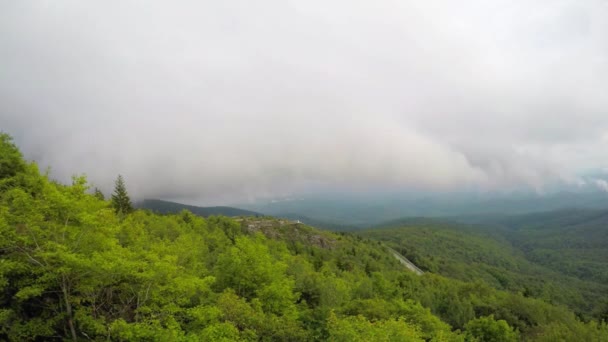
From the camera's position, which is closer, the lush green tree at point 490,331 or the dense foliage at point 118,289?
the dense foliage at point 118,289

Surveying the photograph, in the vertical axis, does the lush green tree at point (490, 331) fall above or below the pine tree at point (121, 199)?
below

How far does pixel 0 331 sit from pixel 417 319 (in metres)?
44.2

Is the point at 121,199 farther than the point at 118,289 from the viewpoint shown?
Yes

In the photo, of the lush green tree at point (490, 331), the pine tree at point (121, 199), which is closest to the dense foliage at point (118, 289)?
the lush green tree at point (490, 331)

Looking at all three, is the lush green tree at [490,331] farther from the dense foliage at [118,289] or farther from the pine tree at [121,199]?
the pine tree at [121,199]

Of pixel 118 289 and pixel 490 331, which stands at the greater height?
pixel 118 289

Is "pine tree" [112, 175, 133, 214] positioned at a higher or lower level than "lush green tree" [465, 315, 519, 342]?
higher

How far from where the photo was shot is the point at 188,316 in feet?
80.7

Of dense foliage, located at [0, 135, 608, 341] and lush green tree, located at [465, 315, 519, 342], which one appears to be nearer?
dense foliage, located at [0, 135, 608, 341]

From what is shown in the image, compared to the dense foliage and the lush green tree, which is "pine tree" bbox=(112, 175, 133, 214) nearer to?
the dense foliage

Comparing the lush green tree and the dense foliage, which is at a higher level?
the dense foliage

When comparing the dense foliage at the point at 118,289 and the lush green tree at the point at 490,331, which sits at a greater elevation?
the dense foliage at the point at 118,289

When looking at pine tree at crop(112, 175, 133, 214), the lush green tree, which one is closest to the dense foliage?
the lush green tree

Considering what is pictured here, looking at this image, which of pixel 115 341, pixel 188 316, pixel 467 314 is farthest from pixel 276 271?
pixel 467 314
